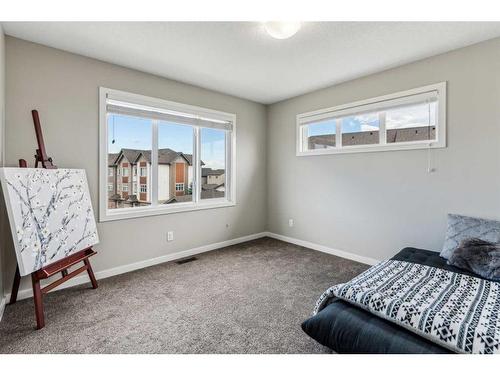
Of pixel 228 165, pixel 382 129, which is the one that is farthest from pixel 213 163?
pixel 382 129

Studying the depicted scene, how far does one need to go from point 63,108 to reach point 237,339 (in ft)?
9.11

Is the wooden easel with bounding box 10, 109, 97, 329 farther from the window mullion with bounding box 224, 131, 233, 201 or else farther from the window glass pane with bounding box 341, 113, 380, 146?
the window glass pane with bounding box 341, 113, 380, 146

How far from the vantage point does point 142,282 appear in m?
2.76

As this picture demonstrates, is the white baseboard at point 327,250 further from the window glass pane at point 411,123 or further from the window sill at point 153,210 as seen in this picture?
the window glass pane at point 411,123

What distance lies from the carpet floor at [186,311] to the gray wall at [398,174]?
2.24ft

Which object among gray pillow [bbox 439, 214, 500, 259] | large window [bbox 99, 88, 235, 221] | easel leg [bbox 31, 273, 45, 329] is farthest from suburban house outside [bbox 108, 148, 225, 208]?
gray pillow [bbox 439, 214, 500, 259]

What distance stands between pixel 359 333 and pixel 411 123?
103 inches

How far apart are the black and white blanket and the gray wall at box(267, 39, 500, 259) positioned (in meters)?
1.13

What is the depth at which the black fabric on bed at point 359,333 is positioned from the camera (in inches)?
50.0

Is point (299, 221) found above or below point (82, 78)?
below

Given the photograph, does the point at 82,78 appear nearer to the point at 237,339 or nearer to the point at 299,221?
the point at 237,339

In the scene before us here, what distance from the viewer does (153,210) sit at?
10.8 ft

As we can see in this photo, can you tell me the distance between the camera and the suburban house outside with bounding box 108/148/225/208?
3082mm

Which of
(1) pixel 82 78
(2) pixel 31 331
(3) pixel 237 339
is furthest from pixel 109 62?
(3) pixel 237 339
